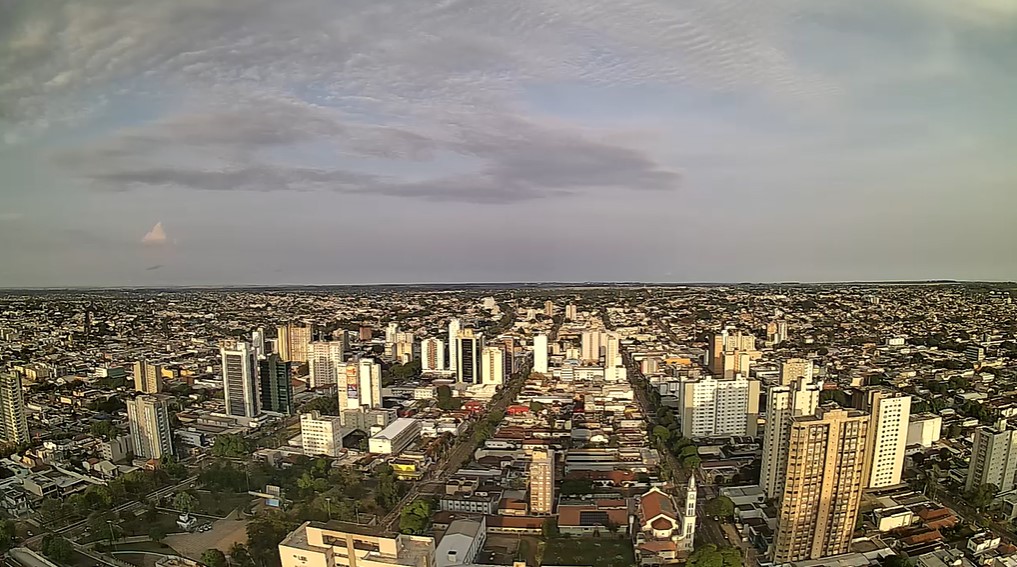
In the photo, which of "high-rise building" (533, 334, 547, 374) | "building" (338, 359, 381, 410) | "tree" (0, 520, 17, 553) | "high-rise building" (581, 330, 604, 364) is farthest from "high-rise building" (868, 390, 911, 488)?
"tree" (0, 520, 17, 553)

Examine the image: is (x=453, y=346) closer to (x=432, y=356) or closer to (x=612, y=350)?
(x=432, y=356)

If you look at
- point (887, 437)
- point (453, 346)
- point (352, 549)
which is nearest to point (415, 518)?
point (352, 549)

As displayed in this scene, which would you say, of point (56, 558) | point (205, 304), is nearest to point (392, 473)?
point (56, 558)

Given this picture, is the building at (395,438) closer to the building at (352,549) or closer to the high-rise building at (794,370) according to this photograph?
the building at (352,549)

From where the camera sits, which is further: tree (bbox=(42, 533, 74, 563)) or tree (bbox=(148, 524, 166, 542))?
tree (bbox=(148, 524, 166, 542))

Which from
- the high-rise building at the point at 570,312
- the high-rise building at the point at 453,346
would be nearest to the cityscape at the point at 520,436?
the high-rise building at the point at 453,346

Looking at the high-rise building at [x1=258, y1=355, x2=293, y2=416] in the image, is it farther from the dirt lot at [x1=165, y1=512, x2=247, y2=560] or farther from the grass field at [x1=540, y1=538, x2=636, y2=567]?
the grass field at [x1=540, y1=538, x2=636, y2=567]

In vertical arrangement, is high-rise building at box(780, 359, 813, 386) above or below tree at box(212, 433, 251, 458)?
above
